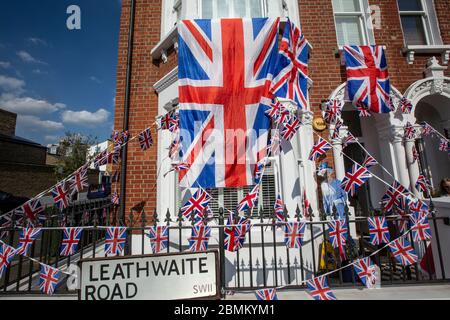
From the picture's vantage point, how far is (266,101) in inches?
155

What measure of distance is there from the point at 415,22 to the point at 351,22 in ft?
6.37

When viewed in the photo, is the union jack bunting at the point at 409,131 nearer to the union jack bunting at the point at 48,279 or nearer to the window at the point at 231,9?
the window at the point at 231,9

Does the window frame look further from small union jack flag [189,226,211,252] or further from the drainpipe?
small union jack flag [189,226,211,252]

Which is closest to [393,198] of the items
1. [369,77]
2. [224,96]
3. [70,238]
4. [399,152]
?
[399,152]

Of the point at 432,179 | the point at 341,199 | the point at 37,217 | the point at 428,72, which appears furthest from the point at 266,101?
the point at 432,179

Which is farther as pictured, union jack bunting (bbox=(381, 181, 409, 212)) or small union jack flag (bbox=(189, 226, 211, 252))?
union jack bunting (bbox=(381, 181, 409, 212))

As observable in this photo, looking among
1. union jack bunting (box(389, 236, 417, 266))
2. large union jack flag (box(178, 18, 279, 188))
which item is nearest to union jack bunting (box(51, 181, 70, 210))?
large union jack flag (box(178, 18, 279, 188))

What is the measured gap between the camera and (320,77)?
219 inches

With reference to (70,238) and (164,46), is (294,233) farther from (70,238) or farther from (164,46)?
(164,46)

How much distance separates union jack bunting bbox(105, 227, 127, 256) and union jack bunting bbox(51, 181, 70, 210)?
1.01 m

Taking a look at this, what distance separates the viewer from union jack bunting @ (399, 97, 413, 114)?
5352 mm

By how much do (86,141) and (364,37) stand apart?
2778 cm

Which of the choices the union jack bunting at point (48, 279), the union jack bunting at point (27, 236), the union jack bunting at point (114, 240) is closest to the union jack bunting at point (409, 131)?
the union jack bunting at point (114, 240)

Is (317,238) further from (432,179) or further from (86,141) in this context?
(86,141)
